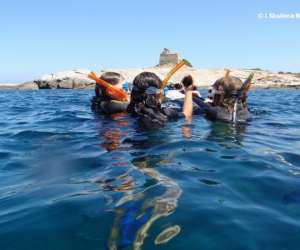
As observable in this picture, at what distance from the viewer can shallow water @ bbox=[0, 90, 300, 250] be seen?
2.68 meters

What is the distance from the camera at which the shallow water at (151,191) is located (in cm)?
268

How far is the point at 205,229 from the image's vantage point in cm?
277

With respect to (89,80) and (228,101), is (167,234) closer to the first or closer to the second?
(228,101)

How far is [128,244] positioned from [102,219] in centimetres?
50

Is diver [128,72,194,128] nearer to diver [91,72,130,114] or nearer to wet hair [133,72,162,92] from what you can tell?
wet hair [133,72,162,92]

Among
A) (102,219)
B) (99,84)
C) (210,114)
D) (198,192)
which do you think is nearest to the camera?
(102,219)

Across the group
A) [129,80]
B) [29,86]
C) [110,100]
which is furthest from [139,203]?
[29,86]

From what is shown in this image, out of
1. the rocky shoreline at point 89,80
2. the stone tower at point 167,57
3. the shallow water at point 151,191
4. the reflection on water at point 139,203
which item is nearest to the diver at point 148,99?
the shallow water at point 151,191

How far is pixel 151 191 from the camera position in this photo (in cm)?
355

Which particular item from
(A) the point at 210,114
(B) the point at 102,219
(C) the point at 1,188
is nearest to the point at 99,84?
(A) the point at 210,114

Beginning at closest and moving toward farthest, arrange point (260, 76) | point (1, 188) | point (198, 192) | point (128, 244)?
point (128, 244) < point (198, 192) < point (1, 188) < point (260, 76)

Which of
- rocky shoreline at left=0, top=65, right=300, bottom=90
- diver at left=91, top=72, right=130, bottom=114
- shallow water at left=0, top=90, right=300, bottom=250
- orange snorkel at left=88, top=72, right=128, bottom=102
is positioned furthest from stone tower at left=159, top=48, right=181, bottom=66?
shallow water at left=0, top=90, right=300, bottom=250

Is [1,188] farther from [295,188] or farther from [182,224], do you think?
[295,188]

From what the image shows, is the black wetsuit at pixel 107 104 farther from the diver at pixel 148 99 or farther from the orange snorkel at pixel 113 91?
the diver at pixel 148 99
